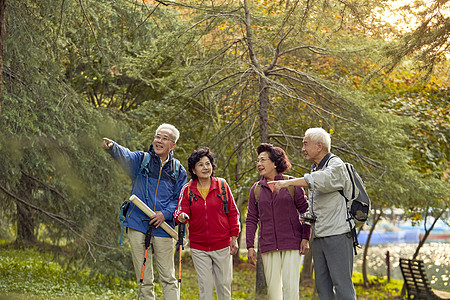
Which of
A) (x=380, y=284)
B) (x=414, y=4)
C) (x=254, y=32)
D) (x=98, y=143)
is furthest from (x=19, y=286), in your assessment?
(x=380, y=284)

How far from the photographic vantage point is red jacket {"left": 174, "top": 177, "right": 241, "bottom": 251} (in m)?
4.91

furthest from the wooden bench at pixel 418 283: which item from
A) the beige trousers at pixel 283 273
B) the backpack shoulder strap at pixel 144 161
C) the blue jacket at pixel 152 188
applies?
the backpack shoulder strap at pixel 144 161

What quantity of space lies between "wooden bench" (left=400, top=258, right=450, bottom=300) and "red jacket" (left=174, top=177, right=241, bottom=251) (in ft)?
32.5

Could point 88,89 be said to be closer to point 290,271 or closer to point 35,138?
point 35,138

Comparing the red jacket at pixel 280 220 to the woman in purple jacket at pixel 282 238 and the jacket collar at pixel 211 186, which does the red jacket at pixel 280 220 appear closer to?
the woman in purple jacket at pixel 282 238

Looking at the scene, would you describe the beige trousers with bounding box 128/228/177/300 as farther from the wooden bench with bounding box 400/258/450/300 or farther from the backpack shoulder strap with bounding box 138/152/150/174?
the wooden bench with bounding box 400/258/450/300

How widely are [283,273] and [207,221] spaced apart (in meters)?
0.83

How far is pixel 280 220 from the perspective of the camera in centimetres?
481

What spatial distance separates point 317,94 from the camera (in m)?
8.99

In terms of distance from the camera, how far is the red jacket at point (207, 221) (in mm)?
4906

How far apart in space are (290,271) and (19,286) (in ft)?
21.7

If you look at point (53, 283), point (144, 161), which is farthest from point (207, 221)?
point (53, 283)

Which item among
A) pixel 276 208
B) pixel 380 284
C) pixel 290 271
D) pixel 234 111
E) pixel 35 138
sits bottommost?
pixel 380 284

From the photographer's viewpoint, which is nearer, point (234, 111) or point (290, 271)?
point (290, 271)
